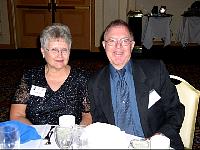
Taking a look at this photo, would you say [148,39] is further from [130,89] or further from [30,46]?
[130,89]

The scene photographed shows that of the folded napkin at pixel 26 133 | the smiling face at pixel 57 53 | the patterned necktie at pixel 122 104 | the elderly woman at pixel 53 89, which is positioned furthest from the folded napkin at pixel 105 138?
the smiling face at pixel 57 53

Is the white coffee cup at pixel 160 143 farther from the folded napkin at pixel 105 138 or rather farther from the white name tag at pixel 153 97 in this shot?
the white name tag at pixel 153 97

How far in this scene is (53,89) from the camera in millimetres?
2213

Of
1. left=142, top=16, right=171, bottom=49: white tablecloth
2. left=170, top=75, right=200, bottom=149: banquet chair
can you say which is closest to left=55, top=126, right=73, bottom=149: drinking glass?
left=170, top=75, right=200, bottom=149: banquet chair

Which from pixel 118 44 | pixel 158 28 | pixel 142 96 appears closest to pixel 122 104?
pixel 142 96

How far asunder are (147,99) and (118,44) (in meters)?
0.43

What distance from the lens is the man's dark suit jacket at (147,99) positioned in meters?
2.04

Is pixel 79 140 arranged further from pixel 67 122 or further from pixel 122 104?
pixel 122 104

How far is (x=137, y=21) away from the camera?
7.36 m

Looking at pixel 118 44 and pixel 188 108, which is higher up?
pixel 118 44

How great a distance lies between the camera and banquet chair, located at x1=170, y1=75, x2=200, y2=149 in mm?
2057

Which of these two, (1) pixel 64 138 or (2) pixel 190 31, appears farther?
(2) pixel 190 31

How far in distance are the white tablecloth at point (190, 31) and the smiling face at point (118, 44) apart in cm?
580

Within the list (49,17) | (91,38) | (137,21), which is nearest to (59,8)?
(49,17)
